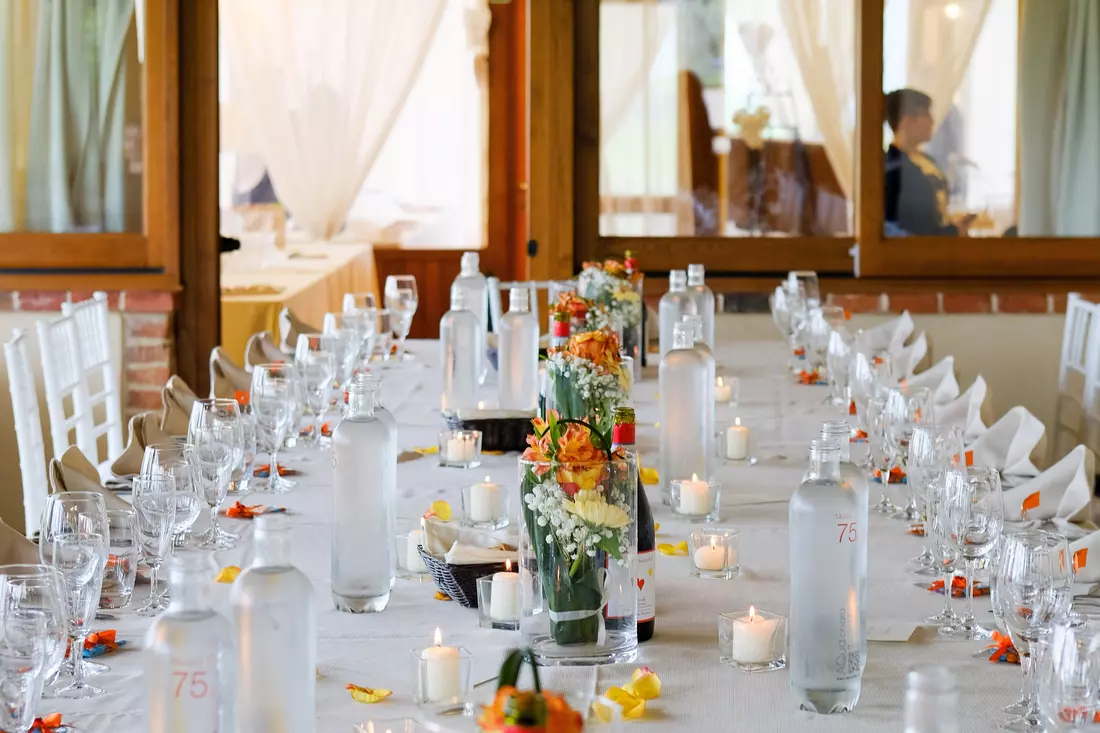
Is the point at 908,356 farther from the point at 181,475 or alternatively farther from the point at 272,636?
the point at 272,636

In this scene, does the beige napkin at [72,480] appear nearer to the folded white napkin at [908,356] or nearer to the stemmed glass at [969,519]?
the stemmed glass at [969,519]

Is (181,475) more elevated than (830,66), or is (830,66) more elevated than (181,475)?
(830,66)

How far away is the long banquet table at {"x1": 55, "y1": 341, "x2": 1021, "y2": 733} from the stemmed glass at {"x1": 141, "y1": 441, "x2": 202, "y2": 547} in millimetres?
111

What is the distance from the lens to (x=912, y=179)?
5.25 metres

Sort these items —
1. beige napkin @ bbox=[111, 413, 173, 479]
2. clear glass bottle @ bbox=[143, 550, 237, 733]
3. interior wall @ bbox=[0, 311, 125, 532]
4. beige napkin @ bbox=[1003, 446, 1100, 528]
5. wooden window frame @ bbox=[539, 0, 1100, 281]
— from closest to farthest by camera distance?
clear glass bottle @ bbox=[143, 550, 237, 733], beige napkin @ bbox=[1003, 446, 1100, 528], beige napkin @ bbox=[111, 413, 173, 479], interior wall @ bbox=[0, 311, 125, 532], wooden window frame @ bbox=[539, 0, 1100, 281]

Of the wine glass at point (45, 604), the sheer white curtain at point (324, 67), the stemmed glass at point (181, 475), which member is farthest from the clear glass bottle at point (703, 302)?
the sheer white curtain at point (324, 67)

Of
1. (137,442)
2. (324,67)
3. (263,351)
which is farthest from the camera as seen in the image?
(324,67)

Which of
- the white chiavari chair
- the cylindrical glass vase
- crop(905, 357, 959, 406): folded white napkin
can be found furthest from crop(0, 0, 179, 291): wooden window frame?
the cylindrical glass vase

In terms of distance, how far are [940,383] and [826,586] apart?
215 centimetres

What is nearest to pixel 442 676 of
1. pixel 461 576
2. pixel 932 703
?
pixel 461 576

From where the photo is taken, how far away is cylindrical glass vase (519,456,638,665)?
146cm

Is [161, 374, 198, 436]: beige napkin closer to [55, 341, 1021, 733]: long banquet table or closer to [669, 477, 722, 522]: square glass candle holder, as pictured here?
[55, 341, 1021, 733]: long banquet table

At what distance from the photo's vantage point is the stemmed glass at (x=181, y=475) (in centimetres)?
179

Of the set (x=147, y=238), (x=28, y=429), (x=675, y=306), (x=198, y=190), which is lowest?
(x=28, y=429)
